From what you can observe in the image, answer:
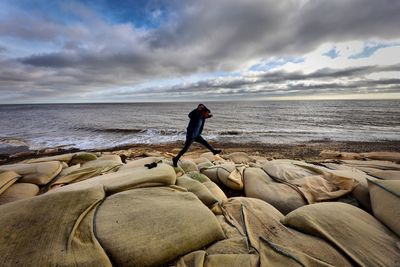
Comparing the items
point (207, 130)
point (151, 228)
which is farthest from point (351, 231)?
point (207, 130)

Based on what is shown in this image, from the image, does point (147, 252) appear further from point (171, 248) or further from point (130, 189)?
point (130, 189)

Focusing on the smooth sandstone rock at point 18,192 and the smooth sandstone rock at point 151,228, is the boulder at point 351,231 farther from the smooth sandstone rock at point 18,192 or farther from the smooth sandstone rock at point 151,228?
the smooth sandstone rock at point 18,192

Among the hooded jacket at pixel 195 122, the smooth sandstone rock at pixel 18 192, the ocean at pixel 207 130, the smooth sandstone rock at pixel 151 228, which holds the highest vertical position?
the hooded jacket at pixel 195 122

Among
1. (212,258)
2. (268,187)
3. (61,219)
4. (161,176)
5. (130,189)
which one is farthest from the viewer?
(268,187)

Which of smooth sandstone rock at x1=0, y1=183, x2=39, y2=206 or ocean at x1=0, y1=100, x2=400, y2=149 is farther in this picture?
ocean at x1=0, y1=100, x2=400, y2=149

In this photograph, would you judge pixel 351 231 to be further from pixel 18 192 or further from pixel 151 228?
pixel 18 192

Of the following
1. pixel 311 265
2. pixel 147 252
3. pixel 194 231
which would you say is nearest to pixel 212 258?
pixel 194 231

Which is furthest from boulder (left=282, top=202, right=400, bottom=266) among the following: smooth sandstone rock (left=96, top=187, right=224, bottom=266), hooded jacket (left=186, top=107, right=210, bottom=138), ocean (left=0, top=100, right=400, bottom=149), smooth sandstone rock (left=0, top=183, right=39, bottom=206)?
ocean (left=0, top=100, right=400, bottom=149)

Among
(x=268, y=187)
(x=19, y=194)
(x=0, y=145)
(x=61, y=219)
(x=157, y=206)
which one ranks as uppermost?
(x=61, y=219)

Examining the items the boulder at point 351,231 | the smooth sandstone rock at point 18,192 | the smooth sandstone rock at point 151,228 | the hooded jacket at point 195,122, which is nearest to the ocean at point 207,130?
the hooded jacket at point 195,122

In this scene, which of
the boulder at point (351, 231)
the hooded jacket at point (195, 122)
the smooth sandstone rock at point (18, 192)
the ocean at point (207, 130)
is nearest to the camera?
the boulder at point (351, 231)

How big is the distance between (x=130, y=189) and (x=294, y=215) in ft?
7.29

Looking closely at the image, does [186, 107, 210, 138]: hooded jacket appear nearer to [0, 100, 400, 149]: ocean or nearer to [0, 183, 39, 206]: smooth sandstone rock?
[0, 183, 39, 206]: smooth sandstone rock

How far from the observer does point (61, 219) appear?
6.32ft
